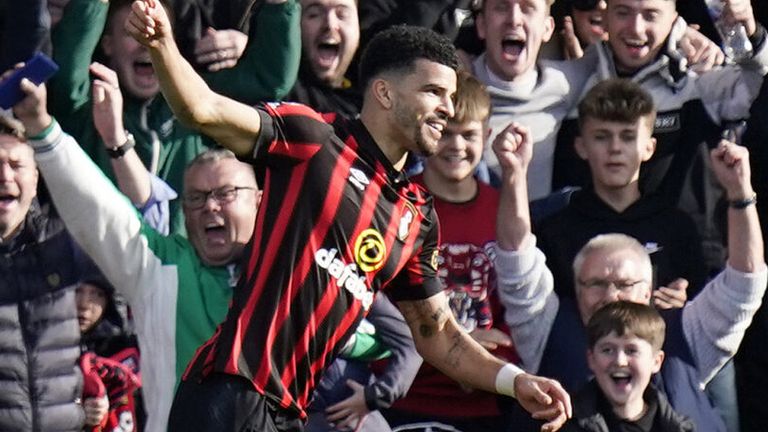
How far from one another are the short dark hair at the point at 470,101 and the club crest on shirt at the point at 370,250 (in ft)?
5.65

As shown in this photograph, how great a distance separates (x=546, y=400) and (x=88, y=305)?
2.18 meters

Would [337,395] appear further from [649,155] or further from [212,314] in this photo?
[649,155]

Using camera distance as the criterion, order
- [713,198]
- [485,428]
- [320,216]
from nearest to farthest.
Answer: [320,216] → [485,428] → [713,198]

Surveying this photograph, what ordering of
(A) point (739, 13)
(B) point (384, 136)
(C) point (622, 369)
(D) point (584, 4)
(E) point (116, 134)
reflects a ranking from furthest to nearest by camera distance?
(D) point (584, 4), (A) point (739, 13), (E) point (116, 134), (C) point (622, 369), (B) point (384, 136)

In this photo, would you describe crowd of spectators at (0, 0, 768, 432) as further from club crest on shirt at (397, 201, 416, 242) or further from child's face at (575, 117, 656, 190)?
club crest on shirt at (397, 201, 416, 242)

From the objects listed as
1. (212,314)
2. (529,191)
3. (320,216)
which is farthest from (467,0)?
(320,216)

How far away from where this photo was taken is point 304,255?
614 cm

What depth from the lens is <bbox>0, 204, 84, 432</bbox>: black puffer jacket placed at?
24.2 ft

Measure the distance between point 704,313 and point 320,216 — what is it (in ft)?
7.47

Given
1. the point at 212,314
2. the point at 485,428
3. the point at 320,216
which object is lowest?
the point at 485,428

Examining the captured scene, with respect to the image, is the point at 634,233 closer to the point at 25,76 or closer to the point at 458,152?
the point at 458,152

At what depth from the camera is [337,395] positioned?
764 centimetres

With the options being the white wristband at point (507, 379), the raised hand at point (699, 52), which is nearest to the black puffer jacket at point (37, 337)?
the white wristband at point (507, 379)

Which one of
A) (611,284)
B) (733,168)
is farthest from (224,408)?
(733,168)
